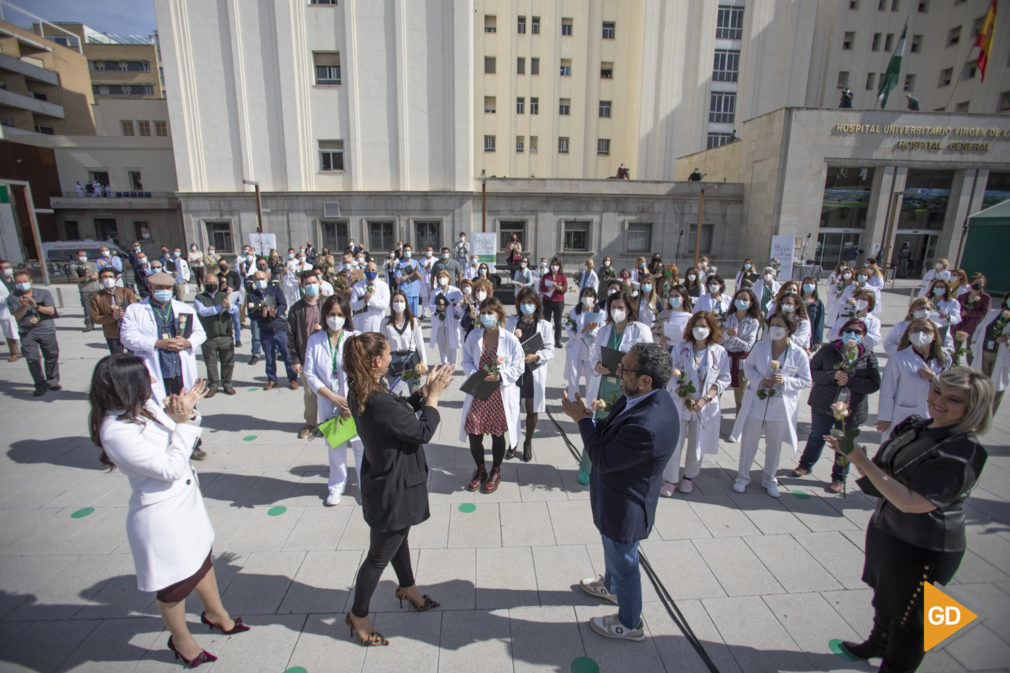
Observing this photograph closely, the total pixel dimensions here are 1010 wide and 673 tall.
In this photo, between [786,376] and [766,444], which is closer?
[786,376]

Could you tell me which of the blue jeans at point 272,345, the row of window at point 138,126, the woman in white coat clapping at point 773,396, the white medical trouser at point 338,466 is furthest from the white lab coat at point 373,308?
the row of window at point 138,126

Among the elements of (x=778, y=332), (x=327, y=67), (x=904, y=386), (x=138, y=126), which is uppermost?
(x=327, y=67)

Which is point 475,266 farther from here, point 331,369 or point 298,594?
point 298,594

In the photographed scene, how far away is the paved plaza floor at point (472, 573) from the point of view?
3.04 meters

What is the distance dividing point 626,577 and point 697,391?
2.43 meters

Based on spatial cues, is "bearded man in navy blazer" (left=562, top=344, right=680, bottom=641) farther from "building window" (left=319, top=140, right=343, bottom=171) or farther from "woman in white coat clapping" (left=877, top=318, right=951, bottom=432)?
"building window" (left=319, top=140, right=343, bottom=171)

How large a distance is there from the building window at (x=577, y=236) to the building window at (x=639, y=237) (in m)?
2.06

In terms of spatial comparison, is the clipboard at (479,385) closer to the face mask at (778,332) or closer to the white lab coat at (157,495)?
the white lab coat at (157,495)

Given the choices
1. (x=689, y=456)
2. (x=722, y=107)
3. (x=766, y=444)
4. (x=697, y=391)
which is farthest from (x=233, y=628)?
(x=722, y=107)

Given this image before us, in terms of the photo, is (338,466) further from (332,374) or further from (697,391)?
(697,391)

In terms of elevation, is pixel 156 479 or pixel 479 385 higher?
pixel 156 479

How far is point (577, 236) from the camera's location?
24375 millimetres

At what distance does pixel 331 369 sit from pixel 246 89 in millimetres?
23599

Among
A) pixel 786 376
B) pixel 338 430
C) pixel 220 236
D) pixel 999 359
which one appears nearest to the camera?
pixel 338 430
